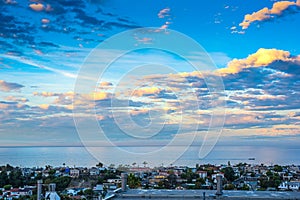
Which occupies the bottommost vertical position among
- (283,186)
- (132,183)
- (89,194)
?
(89,194)

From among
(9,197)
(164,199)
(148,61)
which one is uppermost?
(148,61)

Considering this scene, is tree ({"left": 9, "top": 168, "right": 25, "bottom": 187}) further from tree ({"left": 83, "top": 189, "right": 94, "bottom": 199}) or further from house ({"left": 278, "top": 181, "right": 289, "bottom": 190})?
house ({"left": 278, "top": 181, "right": 289, "bottom": 190})

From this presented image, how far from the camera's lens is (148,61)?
11.8 m

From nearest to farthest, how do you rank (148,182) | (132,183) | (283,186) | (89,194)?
(132,183) → (283,186) → (148,182) → (89,194)

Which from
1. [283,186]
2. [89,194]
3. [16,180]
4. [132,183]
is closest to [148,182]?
[89,194]

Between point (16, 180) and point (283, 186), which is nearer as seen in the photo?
point (283, 186)

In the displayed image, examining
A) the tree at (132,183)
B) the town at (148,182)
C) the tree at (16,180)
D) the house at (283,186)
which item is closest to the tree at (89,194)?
the town at (148,182)

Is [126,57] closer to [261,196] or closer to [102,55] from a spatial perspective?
[102,55]

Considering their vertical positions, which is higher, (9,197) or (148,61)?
(148,61)

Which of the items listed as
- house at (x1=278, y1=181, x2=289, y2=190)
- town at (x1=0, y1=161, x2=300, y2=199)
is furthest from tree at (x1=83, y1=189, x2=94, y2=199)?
house at (x1=278, y1=181, x2=289, y2=190)

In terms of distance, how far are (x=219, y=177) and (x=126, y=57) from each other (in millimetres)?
5187

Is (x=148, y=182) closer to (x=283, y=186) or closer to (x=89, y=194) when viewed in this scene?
(x=89, y=194)

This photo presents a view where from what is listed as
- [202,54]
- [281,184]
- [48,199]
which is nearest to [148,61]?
[202,54]

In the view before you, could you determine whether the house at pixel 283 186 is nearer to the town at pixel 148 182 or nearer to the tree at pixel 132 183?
the town at pixel 148 182
